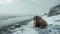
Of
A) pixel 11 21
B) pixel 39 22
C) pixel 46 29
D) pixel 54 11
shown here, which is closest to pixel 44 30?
pixel 46 29

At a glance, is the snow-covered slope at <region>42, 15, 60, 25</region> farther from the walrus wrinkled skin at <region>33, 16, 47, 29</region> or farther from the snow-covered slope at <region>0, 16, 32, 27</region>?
the snow-covered slope at <region>0, 16, 32, 27</region>

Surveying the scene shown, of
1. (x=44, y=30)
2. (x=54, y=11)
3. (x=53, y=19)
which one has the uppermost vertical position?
(x=54, y=11)

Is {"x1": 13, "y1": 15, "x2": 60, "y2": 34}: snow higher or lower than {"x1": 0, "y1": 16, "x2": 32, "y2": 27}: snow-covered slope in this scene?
lower

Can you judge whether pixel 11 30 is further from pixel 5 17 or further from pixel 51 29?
pixel 51 29

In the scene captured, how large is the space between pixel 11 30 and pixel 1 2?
0.41 meters

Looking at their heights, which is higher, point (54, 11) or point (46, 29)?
point (54, 11)

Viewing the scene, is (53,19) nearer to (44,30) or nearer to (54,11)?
(54,11)

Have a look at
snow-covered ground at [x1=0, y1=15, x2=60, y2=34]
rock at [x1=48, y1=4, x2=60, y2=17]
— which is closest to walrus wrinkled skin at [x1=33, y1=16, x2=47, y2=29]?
snow-covered ground at [x1=0, y1=15, x2=60, y2=34]

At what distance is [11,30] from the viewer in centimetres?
151

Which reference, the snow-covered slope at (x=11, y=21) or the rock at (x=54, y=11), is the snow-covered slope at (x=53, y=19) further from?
the snow-covered slope at (x=11, y=21)

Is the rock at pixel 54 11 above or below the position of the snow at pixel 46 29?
above

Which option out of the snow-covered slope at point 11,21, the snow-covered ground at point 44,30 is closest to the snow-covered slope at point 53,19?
the snow-covered ground at point 44,30

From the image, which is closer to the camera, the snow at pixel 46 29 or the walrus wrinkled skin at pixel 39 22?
the snow at pixel 46 29

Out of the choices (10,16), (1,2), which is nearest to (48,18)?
(10,16)
